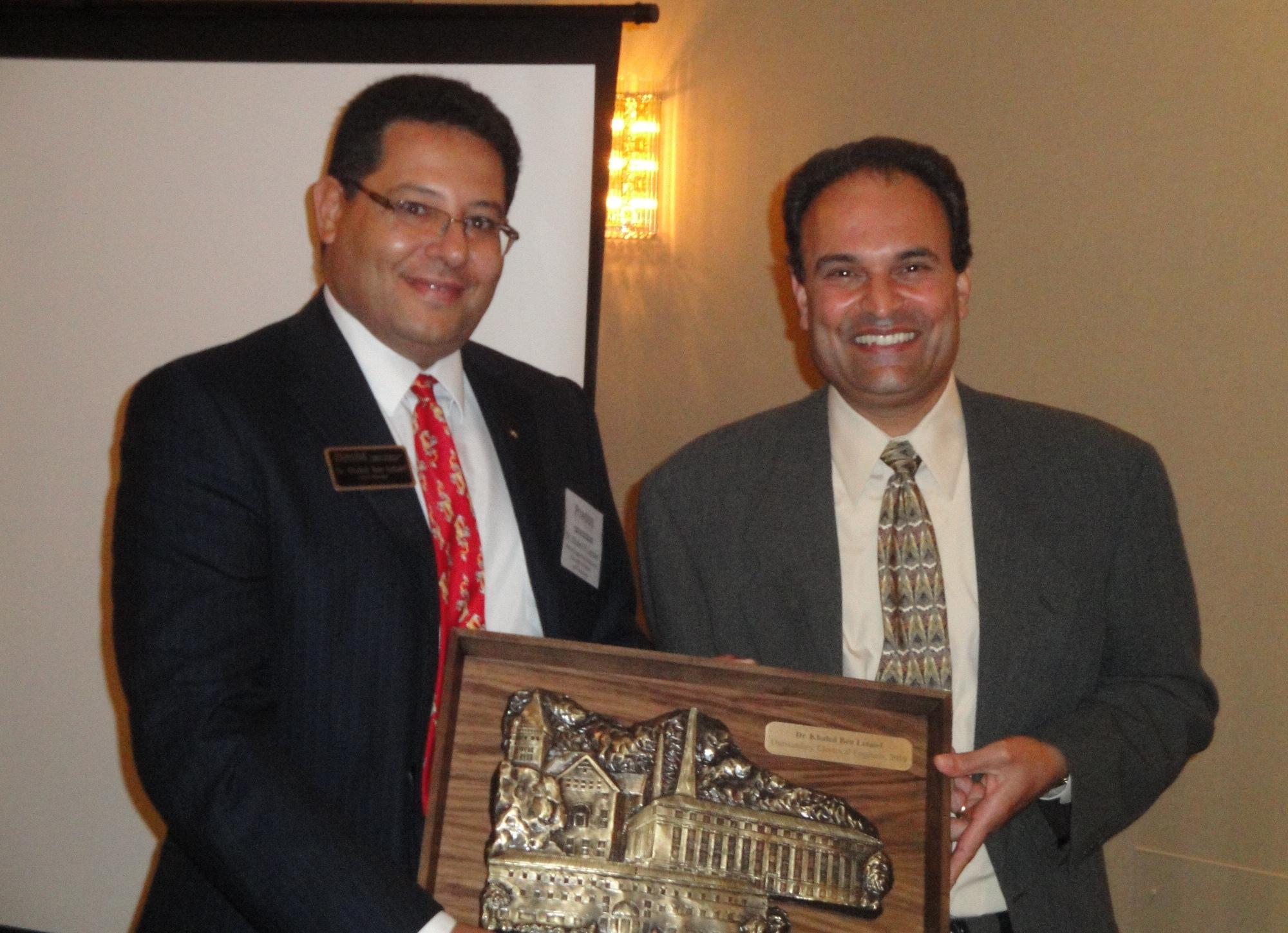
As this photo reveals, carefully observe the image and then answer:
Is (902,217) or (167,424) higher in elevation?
(902,217)

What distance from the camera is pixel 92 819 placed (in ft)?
12.4

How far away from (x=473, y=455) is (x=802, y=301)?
734 mm

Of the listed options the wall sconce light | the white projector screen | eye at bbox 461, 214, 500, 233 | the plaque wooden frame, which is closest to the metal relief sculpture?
the plaque wooden frame

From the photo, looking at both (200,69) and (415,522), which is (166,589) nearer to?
(415,522)

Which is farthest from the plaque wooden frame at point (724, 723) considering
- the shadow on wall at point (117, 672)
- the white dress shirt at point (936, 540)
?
the shadow on wall at point (117, 672)

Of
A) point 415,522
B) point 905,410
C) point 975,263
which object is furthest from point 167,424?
point 975,263

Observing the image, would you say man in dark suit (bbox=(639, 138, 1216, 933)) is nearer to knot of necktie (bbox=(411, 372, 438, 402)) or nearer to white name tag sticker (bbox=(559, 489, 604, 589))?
white name tag sticker (bbox=(559, 489, 604, 589))

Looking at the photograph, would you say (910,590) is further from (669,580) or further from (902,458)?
(669,580)

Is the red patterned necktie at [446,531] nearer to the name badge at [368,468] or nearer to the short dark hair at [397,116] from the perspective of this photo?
the name badge at [368,468]

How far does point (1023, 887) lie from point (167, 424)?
1653 mm

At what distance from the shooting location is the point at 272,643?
6.35 feet

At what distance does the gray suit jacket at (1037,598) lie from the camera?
6.98 ft


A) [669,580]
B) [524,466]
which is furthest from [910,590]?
[524,466]

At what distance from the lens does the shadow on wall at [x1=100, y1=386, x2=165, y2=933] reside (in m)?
3.68
